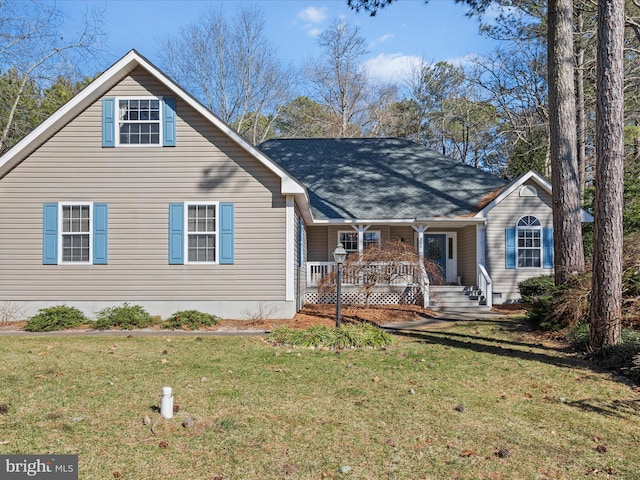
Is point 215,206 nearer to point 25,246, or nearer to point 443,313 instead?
point 25,246

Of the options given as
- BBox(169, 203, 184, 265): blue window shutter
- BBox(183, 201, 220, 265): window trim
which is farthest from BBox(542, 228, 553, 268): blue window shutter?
BBox(169, 203, 184, 265): blue window shutter

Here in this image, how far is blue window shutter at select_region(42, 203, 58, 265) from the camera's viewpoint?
1197 cm

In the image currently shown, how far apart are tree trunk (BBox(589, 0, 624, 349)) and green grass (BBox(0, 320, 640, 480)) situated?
85 centimetres

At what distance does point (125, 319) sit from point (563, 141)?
11.1 meters

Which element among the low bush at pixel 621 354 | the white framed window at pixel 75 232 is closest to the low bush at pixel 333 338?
the low bush at pixel 621 354

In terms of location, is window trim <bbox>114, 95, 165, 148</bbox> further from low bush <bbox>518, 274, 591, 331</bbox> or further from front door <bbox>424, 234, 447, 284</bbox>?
front door <bbox>424, 234, 447, 284</bbox>

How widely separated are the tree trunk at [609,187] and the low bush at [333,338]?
3.55 metres

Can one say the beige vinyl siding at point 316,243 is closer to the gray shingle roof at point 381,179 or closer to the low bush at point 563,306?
the gray shingle roof at point 381,179

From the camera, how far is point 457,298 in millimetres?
15570

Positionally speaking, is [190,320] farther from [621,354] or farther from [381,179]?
[381,179]

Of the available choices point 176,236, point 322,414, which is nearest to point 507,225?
point 176,236

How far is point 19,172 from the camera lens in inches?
479

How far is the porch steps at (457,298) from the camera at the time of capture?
1506cm

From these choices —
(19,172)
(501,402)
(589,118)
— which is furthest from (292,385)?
(589,118)
